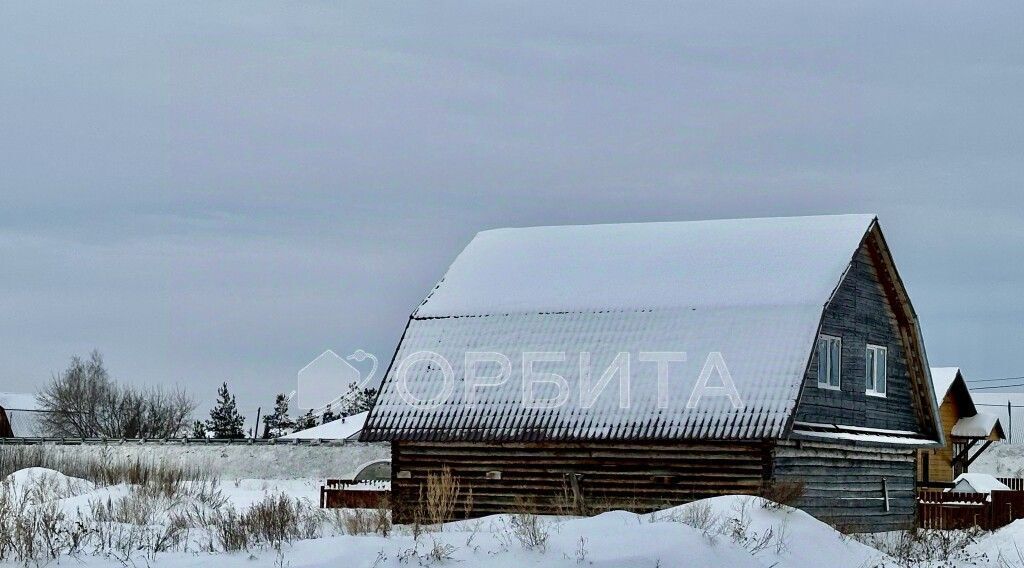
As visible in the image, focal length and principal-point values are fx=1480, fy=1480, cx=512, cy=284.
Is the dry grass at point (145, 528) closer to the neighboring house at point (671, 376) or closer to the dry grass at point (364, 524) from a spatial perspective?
the dry grass at point (364, 524)

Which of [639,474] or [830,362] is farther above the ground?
[830,362]

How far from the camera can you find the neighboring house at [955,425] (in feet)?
152

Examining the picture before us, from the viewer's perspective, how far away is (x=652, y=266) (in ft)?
100

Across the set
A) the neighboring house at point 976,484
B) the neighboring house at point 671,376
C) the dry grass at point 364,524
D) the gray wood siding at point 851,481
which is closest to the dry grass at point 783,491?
the neighboring house at point 671,376

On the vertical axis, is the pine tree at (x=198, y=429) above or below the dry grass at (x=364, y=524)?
above

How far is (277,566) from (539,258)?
16.7m

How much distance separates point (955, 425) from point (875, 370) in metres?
19.0

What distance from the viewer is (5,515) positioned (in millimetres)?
18469

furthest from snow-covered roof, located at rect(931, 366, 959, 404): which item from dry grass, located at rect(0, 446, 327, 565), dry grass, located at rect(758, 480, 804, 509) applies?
dry grass, located at rect(0, 446, 327, 565)

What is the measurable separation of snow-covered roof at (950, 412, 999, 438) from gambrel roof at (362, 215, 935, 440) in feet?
55.1

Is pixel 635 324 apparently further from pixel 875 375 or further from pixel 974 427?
pixel 974 427

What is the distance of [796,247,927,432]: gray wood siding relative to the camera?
28.3 m

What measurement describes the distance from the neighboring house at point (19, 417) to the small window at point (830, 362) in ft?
216

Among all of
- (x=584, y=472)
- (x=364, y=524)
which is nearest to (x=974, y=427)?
(x=584, y=472)
